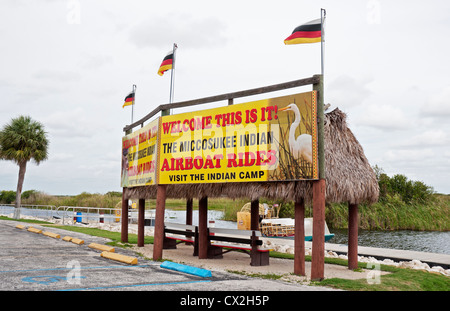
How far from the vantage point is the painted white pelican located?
10516mm

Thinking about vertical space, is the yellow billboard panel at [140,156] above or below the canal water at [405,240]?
above

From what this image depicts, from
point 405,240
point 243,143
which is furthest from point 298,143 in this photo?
point 405,240

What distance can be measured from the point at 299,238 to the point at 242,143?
3.15 m

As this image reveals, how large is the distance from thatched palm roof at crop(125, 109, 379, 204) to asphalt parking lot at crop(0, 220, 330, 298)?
2407 millimetres

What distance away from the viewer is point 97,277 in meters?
9.43

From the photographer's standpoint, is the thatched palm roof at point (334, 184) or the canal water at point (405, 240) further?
the canal water at point (405, 240)

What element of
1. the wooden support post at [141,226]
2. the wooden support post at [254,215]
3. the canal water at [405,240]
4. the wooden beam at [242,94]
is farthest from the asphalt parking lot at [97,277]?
the canal water at [405,240]

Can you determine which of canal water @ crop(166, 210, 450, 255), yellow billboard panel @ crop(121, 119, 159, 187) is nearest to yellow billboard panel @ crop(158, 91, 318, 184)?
yellow billboard panel @ crop(121, 119, 159, 187)

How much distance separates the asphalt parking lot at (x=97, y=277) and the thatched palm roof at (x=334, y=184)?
2407mm

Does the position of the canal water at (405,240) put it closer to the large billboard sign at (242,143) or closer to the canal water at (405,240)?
the canal water at (405,240)

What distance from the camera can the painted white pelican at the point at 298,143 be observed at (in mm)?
10516
